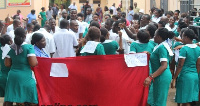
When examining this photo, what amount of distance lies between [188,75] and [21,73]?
9.79 ft

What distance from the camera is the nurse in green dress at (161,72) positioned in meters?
6.75

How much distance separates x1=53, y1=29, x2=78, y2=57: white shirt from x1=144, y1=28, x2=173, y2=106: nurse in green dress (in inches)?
120

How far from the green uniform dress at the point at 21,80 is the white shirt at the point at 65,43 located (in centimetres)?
247

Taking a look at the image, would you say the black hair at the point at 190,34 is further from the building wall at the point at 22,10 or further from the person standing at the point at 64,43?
the building wall at the point at 22,10

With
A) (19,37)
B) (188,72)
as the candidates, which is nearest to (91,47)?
(19,37)

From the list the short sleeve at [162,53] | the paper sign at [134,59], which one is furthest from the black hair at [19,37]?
the short sleeve at [162,53]

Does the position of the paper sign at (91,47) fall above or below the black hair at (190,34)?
below

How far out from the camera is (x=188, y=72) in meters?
7.53

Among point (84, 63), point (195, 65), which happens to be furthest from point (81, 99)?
point (195, 65)

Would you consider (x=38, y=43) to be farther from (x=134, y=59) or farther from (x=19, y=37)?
(x=134, y=59)

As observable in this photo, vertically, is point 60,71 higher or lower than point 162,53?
lower

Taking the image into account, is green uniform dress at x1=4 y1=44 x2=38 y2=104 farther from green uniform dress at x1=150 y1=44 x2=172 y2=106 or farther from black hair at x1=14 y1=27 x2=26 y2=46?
green uniform dress at x1=150 y1=44 x2=172 y2=106

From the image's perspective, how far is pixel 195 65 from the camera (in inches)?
299

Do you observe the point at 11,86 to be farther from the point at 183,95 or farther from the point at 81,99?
the point at 183,95
